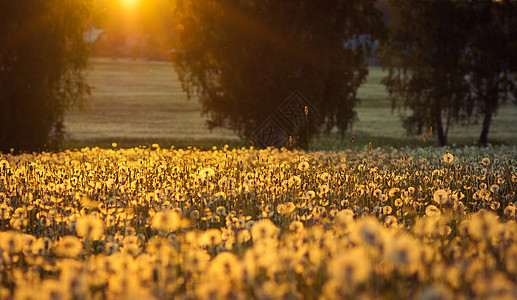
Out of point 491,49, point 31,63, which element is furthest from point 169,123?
point 491,49

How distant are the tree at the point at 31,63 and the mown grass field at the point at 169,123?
8.98 ft

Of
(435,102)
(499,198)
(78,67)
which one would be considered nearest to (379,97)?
(435,102)

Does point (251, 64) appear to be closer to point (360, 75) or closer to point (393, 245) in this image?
point (360, 75)

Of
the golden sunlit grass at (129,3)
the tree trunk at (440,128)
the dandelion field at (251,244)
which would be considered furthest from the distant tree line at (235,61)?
the golden sunlit grass at (129,3)

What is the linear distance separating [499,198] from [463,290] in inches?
196

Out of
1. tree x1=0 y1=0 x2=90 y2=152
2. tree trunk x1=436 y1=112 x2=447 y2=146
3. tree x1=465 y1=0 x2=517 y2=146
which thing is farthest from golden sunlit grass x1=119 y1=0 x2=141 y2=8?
tree x1=0 y1=0 x2=90 y2=152

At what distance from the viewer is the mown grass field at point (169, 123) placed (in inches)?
1100

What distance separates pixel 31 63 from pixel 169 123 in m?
19.5

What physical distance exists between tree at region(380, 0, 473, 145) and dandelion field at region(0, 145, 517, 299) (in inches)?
698

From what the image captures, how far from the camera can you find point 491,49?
25.7 meters

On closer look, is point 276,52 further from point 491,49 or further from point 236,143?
point 491,49

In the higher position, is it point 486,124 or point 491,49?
point 491,49

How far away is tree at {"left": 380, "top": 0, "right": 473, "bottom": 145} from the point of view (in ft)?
85.4

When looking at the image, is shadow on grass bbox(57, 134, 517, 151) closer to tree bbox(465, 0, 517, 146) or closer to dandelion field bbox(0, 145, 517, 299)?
tree bbox(465, 0, 517, 146)
